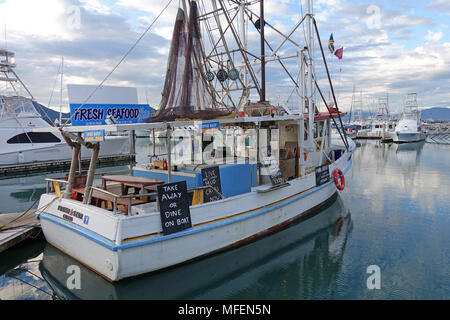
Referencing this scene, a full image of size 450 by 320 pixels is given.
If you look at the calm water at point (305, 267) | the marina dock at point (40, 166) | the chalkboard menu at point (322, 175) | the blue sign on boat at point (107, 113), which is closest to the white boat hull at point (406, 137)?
the calm water at point (305, 267)

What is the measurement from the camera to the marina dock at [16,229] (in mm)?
8438

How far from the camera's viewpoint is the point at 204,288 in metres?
6.78

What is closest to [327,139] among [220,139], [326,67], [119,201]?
[326,67]

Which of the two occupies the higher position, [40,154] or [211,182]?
[211,182]

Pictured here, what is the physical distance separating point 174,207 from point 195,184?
1.24 m

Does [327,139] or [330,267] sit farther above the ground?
[327,139]

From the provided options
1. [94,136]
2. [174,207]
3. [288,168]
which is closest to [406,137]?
[288,168]

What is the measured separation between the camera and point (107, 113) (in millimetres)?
7453

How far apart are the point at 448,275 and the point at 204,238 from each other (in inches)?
234

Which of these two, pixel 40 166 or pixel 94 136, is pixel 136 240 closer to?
pixel 94 136

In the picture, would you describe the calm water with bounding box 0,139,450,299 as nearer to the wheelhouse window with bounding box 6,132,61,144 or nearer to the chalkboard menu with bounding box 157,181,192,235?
the chalkboard menu with bounding box 157,181,192,235

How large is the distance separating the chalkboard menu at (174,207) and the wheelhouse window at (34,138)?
85.1 feet
